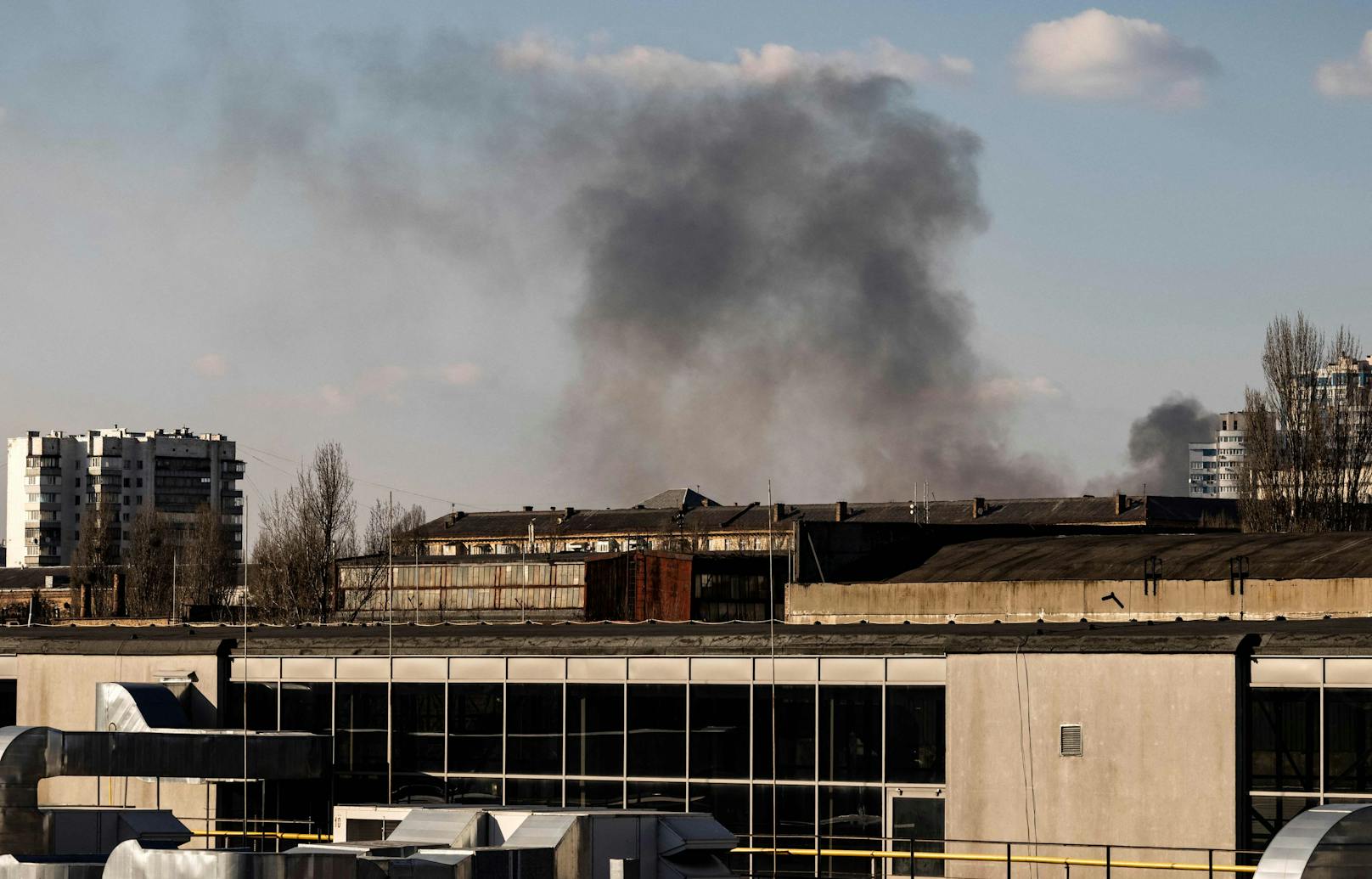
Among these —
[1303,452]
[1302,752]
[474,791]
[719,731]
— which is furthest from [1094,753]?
[1303,452]

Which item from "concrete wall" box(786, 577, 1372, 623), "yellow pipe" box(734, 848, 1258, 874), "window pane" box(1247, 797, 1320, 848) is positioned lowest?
"yellow pipe" box(734, 848, 1258, 874)

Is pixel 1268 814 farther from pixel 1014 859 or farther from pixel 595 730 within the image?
pixel 595 730

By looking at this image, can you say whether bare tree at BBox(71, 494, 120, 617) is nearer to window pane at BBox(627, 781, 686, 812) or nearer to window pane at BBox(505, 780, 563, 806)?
window pane at BBox(505, 780, 563, 806)

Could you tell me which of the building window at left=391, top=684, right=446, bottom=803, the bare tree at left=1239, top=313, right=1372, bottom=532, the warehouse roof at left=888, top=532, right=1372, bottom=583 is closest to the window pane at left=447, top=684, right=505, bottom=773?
the building window at left=391, top=684, right=446, bottom=803

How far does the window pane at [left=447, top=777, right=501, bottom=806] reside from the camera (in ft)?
125

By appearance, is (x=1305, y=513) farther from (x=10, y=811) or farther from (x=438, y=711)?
(x=10, y=811)

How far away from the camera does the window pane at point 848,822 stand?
34.2 metres

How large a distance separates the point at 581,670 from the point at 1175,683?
37.2ft

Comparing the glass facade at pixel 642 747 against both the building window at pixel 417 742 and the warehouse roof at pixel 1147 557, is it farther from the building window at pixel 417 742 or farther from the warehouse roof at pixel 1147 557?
the warehouse roof at pixel 1147 557

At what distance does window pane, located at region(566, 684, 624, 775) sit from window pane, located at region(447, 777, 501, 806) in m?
1.69

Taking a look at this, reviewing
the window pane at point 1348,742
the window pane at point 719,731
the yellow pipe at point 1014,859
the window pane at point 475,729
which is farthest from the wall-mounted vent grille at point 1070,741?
the window pane at point 475,729

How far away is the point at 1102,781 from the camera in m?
32.1

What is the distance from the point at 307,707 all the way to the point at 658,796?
854 centimetres

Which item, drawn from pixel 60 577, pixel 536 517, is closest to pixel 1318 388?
pixel 536 517
